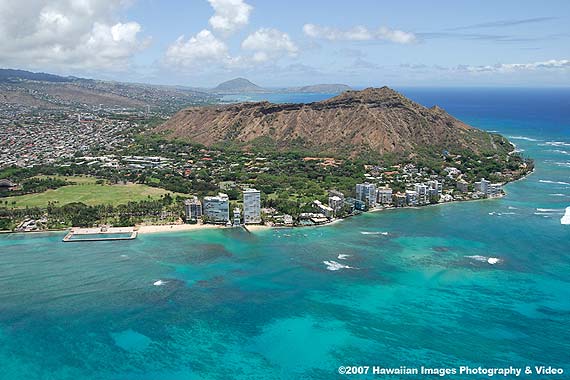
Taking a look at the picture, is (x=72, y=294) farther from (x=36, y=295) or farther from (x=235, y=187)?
(x=235, y=187)

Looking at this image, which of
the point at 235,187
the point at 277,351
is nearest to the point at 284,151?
the point at 235,187

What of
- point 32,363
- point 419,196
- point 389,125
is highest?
point 389,125

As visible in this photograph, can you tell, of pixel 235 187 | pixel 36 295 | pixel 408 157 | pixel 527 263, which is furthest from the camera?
pixel 408 157

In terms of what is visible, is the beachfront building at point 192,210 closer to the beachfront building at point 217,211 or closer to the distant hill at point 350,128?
the beachfront building at point 217,211

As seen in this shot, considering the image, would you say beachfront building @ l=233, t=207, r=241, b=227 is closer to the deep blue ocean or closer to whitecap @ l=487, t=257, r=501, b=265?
the deep blue ocean

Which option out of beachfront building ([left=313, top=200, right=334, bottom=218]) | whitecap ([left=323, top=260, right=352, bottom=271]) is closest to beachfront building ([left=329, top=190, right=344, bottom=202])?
beachfront building ([left=313, top=200, right=334, bottom=218])

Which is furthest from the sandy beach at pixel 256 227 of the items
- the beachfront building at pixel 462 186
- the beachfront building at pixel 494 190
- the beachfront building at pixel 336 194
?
the beachfront building at pixel 494 190
